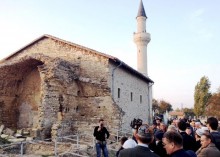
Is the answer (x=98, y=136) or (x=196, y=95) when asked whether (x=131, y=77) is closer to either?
(x=98, y=136)

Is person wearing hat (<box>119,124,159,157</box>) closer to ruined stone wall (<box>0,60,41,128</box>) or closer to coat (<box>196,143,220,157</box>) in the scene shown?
coat (<box>196,143,220,157</box>)

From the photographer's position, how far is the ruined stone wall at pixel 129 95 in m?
18.3

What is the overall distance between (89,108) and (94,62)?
10.0 ft

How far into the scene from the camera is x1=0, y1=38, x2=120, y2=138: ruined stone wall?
14.3 metres

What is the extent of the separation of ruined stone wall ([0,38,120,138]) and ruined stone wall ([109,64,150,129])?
1.02 m

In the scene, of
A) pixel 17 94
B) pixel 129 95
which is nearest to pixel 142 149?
pixel 17 94

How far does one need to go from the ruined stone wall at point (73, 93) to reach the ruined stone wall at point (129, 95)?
1019 millimetres

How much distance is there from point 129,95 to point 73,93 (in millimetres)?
5395

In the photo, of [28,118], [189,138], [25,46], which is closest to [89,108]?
[28,118]

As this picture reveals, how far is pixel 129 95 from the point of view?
67.0ft

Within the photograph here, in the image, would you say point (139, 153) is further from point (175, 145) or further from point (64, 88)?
point (64, 88)

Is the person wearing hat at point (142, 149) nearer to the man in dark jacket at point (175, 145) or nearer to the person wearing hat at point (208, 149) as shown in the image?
the man in dark jacket at point (175, 145)

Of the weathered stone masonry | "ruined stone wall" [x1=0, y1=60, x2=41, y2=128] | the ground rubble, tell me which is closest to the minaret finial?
the weathered stone masonry

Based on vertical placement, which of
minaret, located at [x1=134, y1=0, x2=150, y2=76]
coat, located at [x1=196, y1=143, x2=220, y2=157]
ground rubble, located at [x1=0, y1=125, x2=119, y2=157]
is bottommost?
ground rubble, located at [x1=0, y1=125, x2=119, y2=157]
